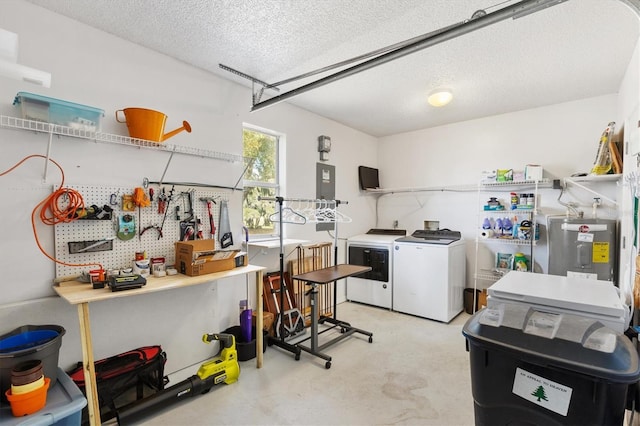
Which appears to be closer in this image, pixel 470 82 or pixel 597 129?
pixel 470 82

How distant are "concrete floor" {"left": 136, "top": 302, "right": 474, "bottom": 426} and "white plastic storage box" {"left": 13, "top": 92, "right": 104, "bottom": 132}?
1.98 meters

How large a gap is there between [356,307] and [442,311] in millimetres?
1156

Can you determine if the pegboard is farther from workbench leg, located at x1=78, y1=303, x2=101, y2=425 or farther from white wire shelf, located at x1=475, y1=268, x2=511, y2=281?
white wire shelf, located at x1=475, y1=268, x2=511, y2=281

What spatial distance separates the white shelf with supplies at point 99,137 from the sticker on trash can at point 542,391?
8.26ft

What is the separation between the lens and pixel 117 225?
2.23m

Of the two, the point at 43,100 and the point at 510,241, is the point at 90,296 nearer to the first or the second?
the point at 43,100

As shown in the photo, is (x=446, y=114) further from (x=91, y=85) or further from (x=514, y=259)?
(x=91, y=85)

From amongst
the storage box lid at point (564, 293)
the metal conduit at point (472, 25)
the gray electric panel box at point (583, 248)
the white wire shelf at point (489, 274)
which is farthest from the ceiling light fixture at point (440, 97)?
the white wire shelf at point (489, 274)

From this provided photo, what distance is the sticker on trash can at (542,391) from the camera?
1.03 metres

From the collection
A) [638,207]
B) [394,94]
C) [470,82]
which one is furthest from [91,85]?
[638,207]

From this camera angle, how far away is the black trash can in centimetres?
97

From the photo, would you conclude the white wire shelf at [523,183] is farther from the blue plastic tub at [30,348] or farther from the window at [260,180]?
the blue plastic tub at [30,348]

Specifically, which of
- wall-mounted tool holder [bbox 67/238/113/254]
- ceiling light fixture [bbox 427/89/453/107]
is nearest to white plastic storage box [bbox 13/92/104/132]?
wall-mounted tool holder [bbox 67/238/113/254]

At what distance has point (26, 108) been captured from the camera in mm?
1779
